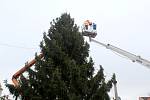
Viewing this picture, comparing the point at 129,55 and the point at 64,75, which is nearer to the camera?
the point at 64,75

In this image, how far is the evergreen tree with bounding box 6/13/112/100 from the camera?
78.0ft

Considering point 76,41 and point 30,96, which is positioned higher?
point 76,41

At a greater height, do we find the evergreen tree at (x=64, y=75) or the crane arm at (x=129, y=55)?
Answer: the crane arm at (x=129, y=55)

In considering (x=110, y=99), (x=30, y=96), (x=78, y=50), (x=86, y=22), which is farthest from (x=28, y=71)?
(x=86, y=22)

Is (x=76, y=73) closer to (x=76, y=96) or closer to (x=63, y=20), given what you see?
(x=76, y=96)

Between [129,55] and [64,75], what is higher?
[129,55]

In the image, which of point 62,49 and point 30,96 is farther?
point 62,49

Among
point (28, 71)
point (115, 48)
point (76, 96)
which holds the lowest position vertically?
point (76, 96)

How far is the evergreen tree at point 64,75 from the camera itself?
23.8 metres

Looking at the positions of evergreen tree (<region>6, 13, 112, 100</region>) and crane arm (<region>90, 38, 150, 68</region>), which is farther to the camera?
crane arm (<region>90, 38, 150, 68</region>)

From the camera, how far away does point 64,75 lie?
80.8 feet

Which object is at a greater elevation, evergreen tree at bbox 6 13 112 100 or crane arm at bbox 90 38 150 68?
crane arm at bbox 90 38 150 68

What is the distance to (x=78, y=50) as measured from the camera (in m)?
25.8

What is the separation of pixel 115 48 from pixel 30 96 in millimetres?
13963
